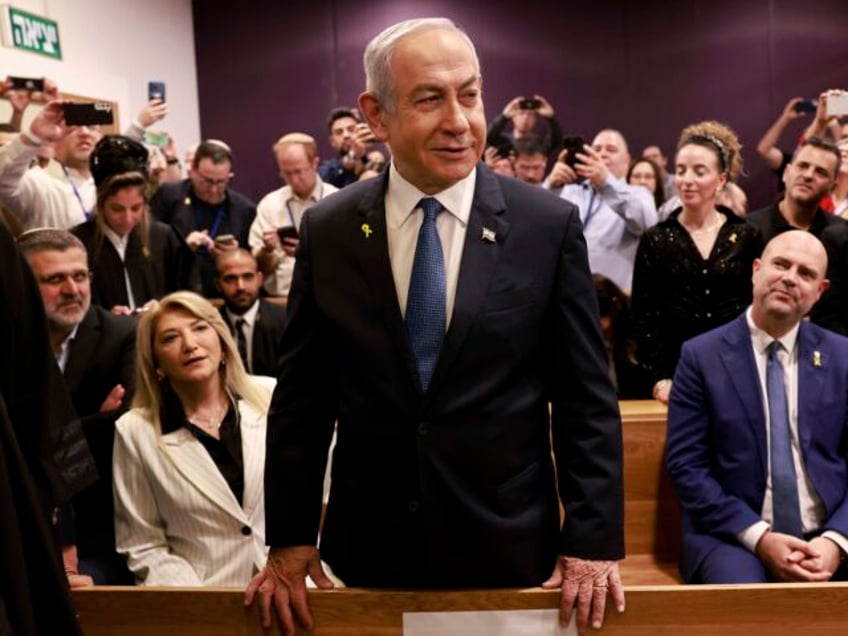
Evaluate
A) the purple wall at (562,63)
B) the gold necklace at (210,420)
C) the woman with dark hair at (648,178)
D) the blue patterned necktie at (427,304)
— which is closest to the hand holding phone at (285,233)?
the woman with dark hair at (648,178)

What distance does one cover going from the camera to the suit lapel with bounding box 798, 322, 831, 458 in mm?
2674

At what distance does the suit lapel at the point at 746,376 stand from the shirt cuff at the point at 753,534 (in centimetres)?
15

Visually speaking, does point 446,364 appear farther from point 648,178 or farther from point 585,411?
point 648,178

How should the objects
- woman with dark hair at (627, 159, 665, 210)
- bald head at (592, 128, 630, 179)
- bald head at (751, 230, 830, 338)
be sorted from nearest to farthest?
1. bald head at (751, 230, 830, 338)
2. bald head at (592, 128, 630, 179)
3. woman with dark hair at (627, 159, 665, 210)

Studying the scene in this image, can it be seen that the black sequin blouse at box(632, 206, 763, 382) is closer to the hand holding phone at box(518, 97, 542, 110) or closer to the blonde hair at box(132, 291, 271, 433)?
the blonde hair at box(132, 291, 271, 433)

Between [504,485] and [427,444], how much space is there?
0.14m

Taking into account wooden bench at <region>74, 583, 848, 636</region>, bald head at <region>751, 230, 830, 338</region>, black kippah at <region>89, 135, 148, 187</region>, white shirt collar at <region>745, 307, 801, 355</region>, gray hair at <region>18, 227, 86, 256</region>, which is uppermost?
black kippah at <region>89, 135, 148, 187</region>

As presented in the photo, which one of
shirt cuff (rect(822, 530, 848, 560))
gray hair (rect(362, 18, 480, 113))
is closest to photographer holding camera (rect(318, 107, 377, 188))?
shirt cuff (rect(822, 530, 848, 560))

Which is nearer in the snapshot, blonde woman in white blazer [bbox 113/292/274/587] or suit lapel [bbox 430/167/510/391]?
suit lapel [bbox 430/167/510/391]

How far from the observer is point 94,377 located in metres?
2.92

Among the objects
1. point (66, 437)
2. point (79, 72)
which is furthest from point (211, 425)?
point (79, 72)

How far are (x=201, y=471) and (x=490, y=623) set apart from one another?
3.56 ft

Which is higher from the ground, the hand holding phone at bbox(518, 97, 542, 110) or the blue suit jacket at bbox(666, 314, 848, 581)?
the hand holding phone at bbox(518, 97, 542, 110)

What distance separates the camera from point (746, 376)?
273 centimetres
